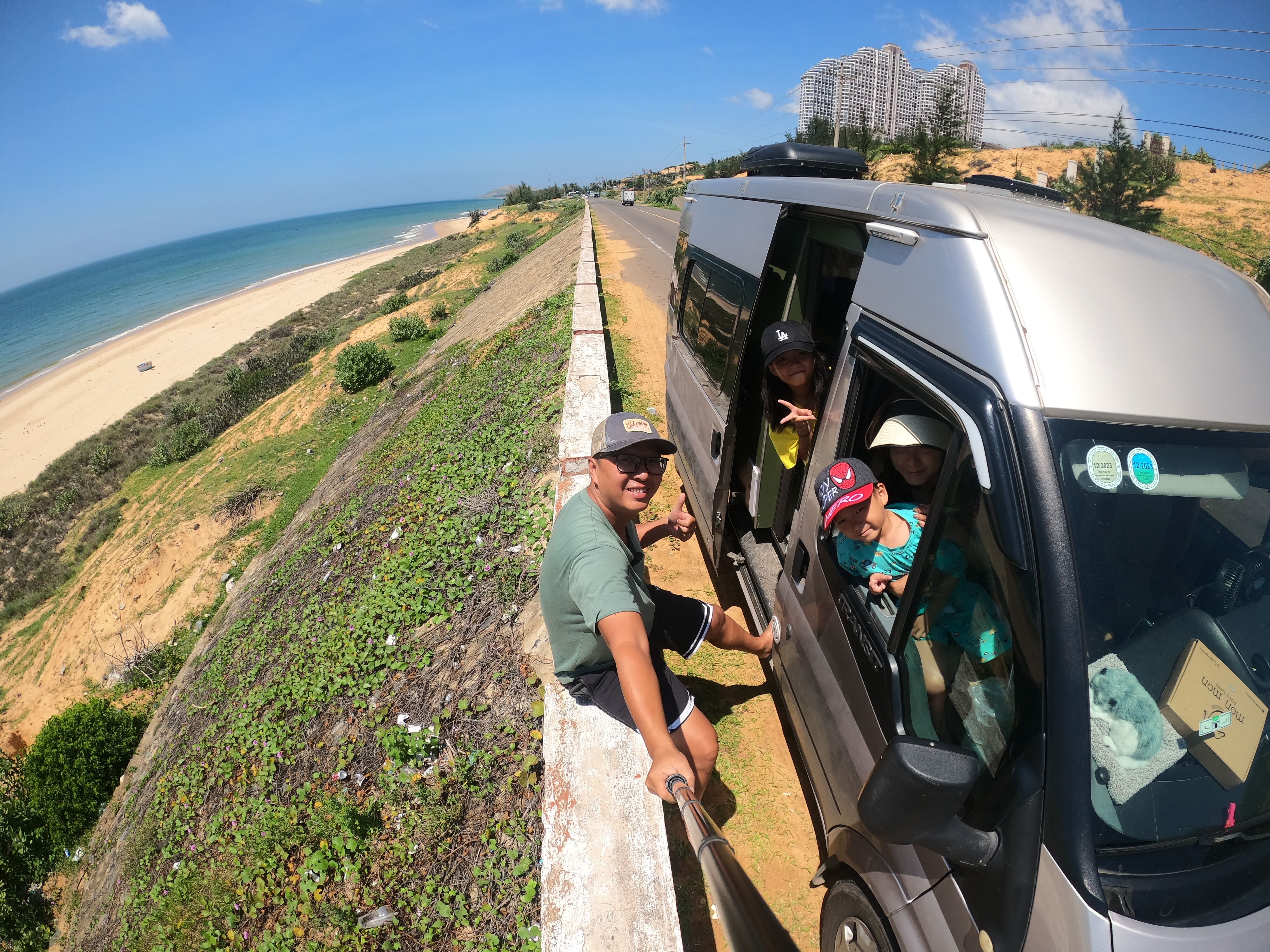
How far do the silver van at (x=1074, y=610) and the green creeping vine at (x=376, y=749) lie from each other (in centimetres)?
198

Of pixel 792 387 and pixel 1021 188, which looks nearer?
pixel 1021 188

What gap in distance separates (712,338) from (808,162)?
130 centimetres

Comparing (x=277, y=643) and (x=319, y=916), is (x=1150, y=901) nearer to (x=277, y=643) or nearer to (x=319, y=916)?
(x=319, y=916)

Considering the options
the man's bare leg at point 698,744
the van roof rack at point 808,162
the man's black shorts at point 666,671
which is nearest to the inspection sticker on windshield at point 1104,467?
the man's black shorts at point 666,671

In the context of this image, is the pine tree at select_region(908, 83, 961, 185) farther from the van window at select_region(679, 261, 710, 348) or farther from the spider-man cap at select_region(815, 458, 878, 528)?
the spider-man cap at select_region(815, 458, 878, 528)

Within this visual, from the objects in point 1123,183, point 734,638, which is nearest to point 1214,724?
point 734,638

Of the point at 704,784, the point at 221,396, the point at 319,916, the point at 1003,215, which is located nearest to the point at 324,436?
the point at 221,396

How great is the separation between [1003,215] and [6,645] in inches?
773

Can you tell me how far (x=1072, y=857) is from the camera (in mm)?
1410

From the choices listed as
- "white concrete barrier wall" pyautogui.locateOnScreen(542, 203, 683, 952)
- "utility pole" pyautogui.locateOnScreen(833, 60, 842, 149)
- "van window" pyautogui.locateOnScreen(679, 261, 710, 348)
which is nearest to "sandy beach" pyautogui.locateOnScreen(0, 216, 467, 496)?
"van window" pyautogui.locateOnScreen(679, 261, 710, 348)

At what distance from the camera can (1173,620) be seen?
166 cm

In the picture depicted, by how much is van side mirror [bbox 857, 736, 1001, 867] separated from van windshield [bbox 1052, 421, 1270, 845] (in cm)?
27

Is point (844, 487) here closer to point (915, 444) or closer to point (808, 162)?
point (915, 444)

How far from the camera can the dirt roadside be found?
292 cm
